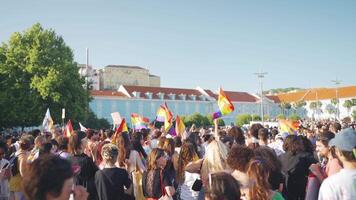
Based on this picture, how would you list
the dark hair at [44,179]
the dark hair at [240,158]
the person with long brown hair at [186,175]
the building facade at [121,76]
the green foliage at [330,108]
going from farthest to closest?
1. the building facade at [121,76]
2. the green foliage at [330,108]
3. the person with long brown hair at [186,175]
4. the dark hair at [240,158]
5. the dark hair at [44,179]

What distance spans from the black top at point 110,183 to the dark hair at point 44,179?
10.4 feet

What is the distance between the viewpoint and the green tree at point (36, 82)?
42.0 metres

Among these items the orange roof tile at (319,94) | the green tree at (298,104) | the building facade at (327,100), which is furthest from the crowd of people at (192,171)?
the green tree at (298,104)

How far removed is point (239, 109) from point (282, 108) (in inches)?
788

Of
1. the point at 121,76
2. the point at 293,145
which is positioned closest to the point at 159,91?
the point at 121,76

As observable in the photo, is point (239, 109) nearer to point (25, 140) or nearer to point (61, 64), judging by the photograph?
point (61, 64)

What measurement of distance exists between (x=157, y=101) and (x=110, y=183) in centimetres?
9448

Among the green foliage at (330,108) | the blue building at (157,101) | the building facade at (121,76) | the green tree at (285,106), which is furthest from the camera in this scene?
the building facade at (121,76)

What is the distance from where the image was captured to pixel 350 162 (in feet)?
13.0

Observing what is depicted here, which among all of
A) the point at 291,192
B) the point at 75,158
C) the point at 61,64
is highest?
the point at 61,64

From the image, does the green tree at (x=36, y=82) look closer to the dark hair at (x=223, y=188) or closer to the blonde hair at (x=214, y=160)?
the blonde hair at (x=214, y=160)

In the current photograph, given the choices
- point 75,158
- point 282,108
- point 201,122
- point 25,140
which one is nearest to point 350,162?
point 75,158

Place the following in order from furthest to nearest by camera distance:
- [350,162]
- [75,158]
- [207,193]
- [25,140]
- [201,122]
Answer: [201,122]
[25,140]
[75,158]
[350,162]
[207,193]

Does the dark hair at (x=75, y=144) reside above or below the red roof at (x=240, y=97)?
below
